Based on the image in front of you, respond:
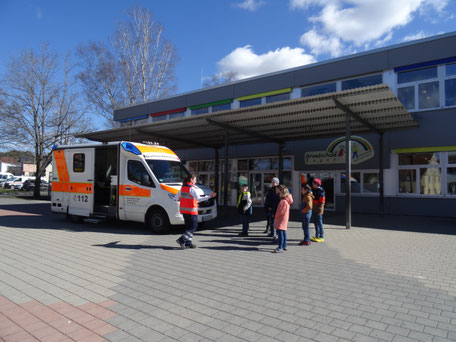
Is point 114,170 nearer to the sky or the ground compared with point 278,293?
nearer to the sky

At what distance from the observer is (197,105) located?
71.6ft

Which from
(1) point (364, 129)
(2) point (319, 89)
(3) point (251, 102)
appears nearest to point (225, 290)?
(1) point (364, 129)

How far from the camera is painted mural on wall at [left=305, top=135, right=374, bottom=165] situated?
1553 centimetres

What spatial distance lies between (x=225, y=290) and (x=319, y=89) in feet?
48.4

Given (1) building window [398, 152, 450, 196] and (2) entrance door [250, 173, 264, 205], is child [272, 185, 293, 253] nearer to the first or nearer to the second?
(1) building window [398, 152, 450, 196]

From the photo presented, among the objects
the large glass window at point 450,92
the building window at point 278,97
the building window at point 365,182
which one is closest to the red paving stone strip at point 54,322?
the building window at point 365,182

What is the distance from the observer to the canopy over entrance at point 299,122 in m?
10.1

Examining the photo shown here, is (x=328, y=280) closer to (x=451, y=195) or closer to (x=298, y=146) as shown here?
(x=451, y=195)

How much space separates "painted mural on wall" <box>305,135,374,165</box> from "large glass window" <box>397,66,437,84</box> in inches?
129

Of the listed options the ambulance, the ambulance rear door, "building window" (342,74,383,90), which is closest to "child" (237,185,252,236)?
the ambulance

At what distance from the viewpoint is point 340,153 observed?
634 inches

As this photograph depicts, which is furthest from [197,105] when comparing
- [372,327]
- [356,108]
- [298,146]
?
[372,327]

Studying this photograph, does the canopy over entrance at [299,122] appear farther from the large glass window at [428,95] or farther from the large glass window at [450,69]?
the large glass window at [450,69]

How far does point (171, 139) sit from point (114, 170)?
6830 mm
